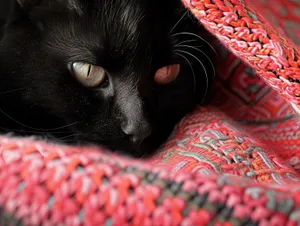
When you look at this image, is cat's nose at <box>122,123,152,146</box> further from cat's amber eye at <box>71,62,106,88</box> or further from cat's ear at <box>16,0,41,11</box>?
cat's ear at <box>16,0,41,11</box>

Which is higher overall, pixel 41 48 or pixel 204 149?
pixel 204 149

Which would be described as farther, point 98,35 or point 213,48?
point 213,48

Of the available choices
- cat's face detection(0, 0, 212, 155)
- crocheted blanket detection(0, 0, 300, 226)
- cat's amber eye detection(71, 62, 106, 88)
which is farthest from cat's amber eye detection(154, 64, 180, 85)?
crocheted blanket detection(0, 0, 300, 226)

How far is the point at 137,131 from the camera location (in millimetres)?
760

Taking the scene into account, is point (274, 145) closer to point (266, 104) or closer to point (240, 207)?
point (266, 104)

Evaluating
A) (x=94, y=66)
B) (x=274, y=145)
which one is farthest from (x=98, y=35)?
(x=274, y=145)

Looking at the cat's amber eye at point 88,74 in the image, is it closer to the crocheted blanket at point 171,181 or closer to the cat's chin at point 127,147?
the cat's chin at point 127,147

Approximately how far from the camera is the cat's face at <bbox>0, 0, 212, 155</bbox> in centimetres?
76

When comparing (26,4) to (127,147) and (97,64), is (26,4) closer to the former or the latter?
(97,64)

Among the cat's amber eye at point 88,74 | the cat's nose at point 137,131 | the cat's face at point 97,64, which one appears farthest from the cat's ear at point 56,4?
the cat's nose at point 137,131

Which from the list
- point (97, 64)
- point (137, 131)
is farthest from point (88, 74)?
point (137, 131)

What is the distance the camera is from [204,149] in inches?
26.2

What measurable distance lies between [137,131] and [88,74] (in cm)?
14

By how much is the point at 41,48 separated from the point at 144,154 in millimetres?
294
